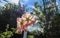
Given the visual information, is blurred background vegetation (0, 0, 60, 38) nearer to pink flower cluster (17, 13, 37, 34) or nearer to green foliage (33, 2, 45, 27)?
green foliage (33, 2, 45, 27)

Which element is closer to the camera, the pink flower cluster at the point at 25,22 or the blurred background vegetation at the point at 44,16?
the pink flower cluster at the point at 25,22

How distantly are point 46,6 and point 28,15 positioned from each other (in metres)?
1.85

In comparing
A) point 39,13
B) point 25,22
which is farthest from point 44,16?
point 25,22

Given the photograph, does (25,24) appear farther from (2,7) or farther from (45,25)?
(45,25)

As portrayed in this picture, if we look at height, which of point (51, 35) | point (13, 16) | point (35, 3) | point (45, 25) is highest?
point (35, 3)

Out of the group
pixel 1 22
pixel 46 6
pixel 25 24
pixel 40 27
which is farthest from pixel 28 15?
pixel 46 6

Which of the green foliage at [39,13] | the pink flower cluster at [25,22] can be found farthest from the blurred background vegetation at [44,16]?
the pink flower cluster at [25,22]

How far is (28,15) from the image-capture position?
1.45 feet

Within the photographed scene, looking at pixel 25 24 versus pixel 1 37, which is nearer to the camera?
pixel 25 24

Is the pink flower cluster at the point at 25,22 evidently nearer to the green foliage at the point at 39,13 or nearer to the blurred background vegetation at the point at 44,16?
the blurred background vegetation at the point at 44,16

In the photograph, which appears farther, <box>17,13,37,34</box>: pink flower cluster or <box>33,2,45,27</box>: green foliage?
<box>33,2,45,27</box>: green foliage

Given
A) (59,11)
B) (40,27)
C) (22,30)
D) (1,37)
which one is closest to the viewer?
(22,30)

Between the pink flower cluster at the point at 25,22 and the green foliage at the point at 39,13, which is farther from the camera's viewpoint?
the green foliage at the point at 39,13

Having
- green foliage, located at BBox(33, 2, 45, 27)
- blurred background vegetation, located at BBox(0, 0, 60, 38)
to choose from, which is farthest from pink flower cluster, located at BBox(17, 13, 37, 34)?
green foliage, located at BBox(33, 2, 45, 27)
